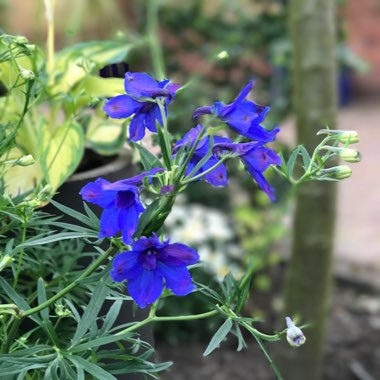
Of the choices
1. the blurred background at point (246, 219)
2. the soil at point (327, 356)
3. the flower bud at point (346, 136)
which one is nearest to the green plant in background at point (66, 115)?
the flower bud at point (346, 136)

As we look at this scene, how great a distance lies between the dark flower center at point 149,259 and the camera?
19.1 inches

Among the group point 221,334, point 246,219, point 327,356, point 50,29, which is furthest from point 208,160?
point 246,219

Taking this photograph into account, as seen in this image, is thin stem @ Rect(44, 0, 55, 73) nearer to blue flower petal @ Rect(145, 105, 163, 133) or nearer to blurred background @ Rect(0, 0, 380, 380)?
blue flower petal @ Rect(145, 105, 163, 133)

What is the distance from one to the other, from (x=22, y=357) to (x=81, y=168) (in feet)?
1.51

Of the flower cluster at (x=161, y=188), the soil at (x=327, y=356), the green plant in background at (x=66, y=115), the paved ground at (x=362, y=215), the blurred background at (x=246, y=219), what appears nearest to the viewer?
the flower cluster at (x=161, y=188)

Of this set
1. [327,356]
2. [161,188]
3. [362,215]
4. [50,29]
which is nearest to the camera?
[161,188]

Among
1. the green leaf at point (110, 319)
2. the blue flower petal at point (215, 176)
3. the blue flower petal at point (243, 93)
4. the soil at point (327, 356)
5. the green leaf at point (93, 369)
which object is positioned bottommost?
the soil at point (327, 356)

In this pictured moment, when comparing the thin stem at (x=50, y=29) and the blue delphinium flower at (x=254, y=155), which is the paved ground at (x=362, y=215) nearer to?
the thin stem at (x=50, y=29)

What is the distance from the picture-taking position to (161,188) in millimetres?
461

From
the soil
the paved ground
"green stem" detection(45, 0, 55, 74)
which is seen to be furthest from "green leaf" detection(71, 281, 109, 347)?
the paved ground

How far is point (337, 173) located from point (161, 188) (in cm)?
13

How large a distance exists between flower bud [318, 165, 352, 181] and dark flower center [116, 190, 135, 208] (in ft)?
0.44

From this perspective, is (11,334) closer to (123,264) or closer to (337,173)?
(123,264)

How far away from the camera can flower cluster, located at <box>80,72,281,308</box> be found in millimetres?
478
